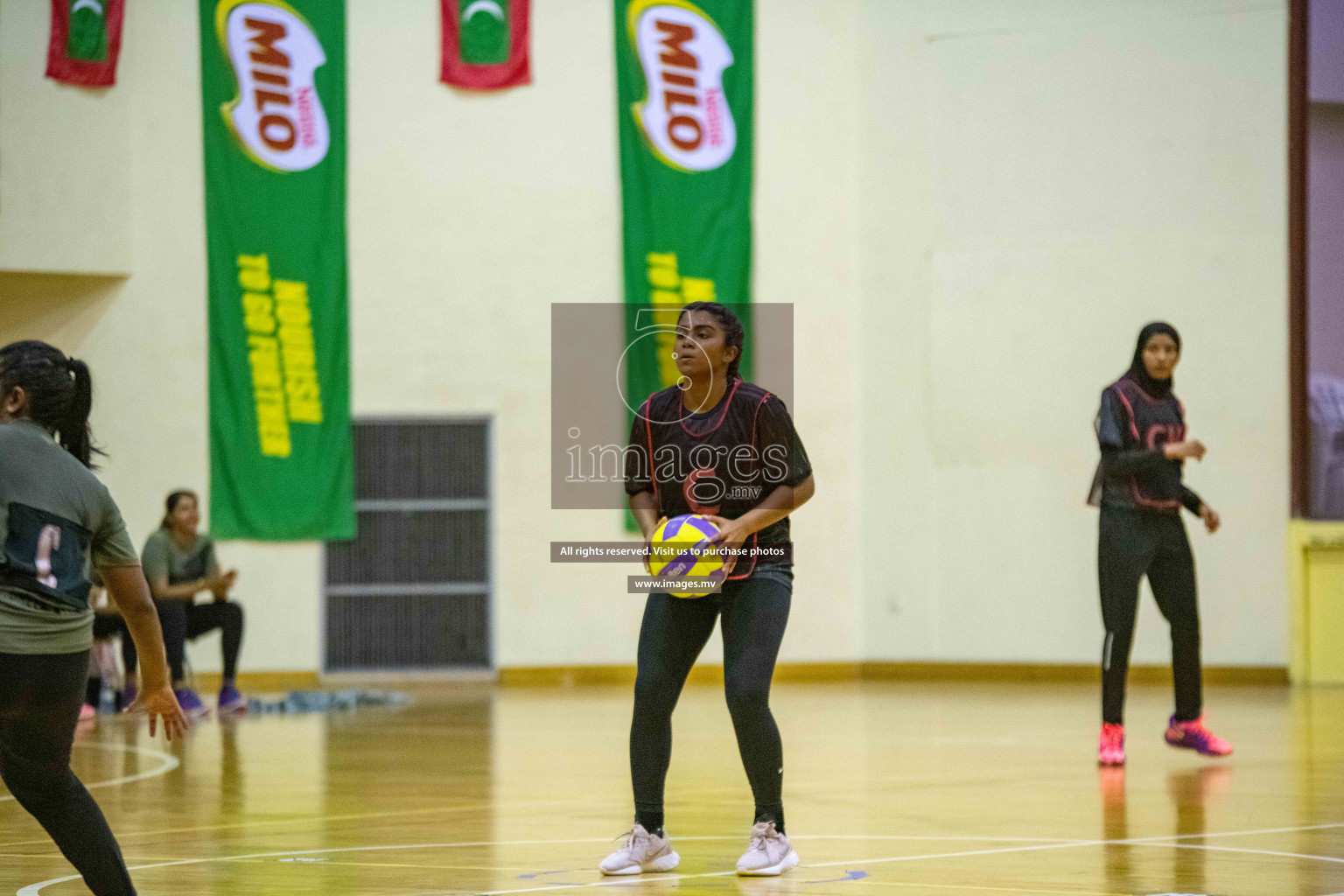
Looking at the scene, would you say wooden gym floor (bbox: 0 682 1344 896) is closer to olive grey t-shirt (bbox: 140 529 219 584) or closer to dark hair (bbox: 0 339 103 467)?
olive grey t-shirt (bbox: 140 529 219 584)

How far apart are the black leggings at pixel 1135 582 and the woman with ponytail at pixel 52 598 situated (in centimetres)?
470

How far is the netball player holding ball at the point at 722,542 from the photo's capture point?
450 centimetres

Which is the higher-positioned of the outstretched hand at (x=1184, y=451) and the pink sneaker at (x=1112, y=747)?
the outstretched hand at (x=1184, y=451)

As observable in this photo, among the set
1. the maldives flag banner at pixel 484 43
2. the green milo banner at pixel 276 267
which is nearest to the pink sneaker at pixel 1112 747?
the green milo banner at pixel 276 267

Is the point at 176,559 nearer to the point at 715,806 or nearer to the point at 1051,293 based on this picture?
the point at 715,806

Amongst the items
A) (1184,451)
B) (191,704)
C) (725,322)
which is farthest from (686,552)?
(191,704)

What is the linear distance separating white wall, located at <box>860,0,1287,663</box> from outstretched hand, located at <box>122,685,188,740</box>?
970 cm

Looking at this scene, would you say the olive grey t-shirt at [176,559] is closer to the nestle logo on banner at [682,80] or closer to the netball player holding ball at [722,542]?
the nestle logo on banner at [682,80]

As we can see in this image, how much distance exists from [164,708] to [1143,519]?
4759 millimetres

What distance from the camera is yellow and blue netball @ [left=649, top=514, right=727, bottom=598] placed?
445cm

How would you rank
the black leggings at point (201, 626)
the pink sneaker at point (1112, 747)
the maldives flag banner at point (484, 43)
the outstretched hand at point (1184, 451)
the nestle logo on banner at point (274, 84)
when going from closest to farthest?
the outstretched hand at point (1184, 451), the pink sneaker at point (1112, 747), the black leggings at point (201, 626), the nestle logo on banner at point (274, 84), the maldives flag banner at point (484, 43)

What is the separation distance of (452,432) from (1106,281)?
5387mm

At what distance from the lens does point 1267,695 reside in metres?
11.0

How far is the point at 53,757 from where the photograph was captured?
343 centimetres
